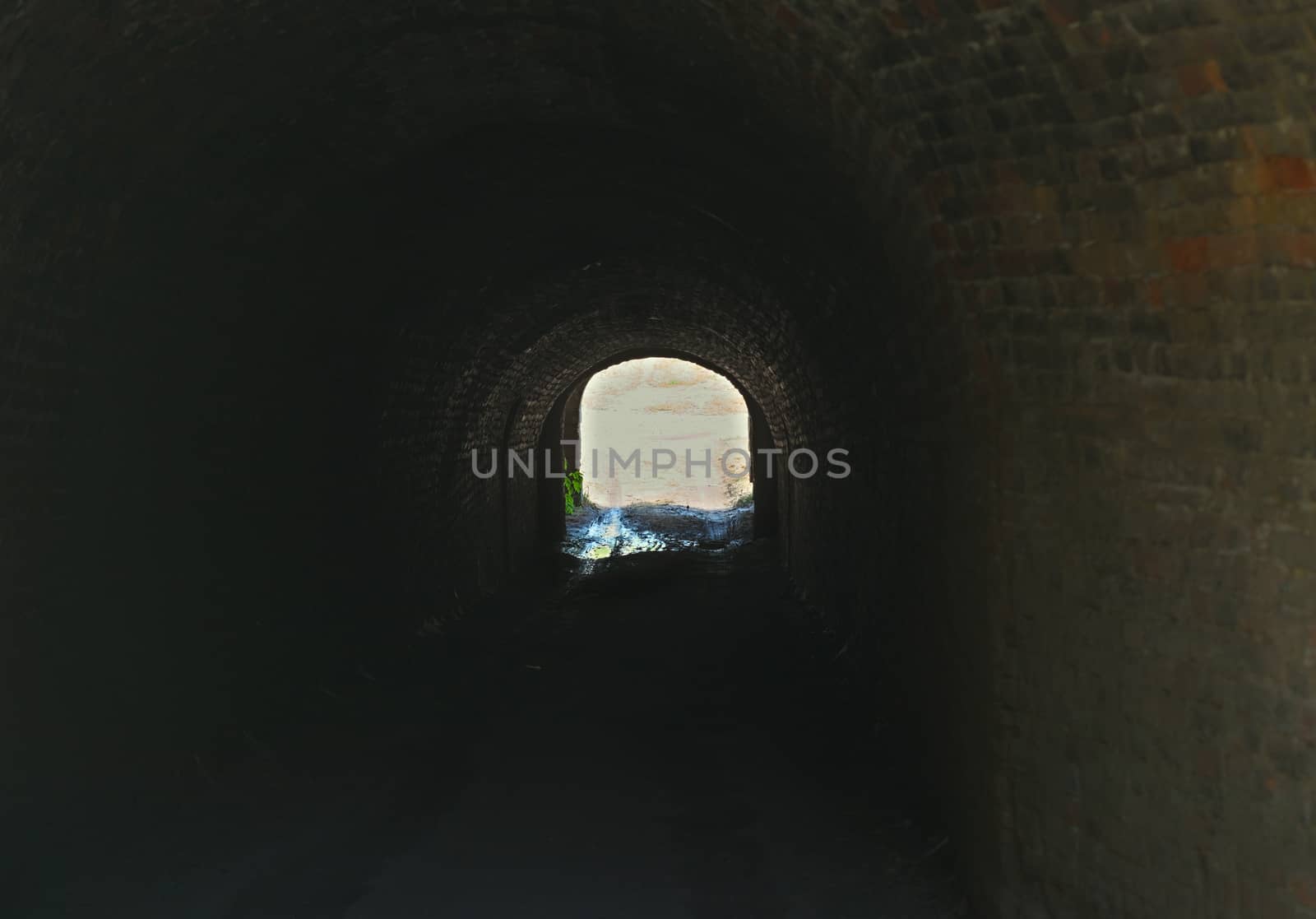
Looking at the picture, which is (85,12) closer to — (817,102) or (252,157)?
(252,157)

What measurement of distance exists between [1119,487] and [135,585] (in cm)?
485

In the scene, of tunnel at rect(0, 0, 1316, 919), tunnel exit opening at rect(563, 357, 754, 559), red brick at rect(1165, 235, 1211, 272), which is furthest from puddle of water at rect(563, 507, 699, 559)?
red brick at rect(1165, 235, 1211, 272)

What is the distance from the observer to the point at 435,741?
7484 millimetres

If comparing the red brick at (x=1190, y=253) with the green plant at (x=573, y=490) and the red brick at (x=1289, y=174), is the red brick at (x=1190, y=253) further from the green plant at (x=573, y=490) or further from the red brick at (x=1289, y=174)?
the green plant at (x=573, y=490)

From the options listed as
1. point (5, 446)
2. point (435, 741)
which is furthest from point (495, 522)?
point (5, 446)

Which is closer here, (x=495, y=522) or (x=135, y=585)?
(x=135, y=585)

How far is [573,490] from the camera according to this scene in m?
24.1

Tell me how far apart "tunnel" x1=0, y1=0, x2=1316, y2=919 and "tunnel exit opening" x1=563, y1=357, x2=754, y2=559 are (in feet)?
48.8

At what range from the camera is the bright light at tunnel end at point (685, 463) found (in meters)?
10.5

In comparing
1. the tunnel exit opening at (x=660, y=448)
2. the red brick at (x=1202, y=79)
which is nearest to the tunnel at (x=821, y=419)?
the red brick at (x=1202, y=79)

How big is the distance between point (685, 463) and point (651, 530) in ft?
40.2

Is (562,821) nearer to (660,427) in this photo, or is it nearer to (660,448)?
(660,448)

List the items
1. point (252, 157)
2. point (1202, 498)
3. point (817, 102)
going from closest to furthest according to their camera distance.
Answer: point (1202, 498) < point (817, 102) < point (252, 157)

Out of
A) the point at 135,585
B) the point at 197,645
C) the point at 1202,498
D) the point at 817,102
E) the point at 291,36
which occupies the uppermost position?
the point at 291,36
